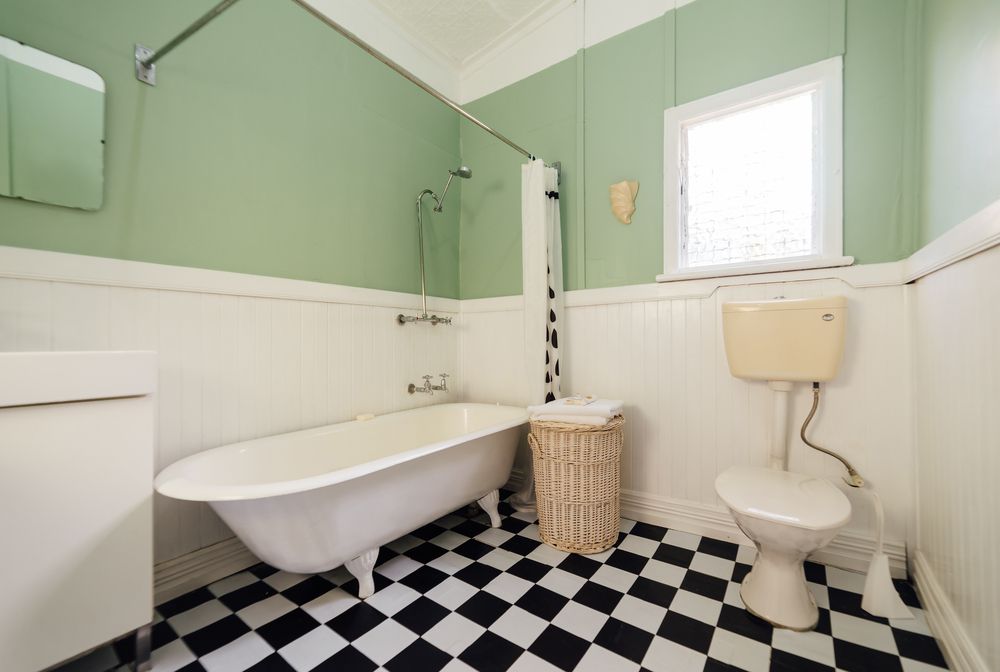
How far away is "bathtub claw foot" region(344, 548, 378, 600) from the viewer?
142 cm

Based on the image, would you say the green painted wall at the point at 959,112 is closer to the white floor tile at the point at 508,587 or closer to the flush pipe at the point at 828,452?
the flush pipe at the point at 828,452

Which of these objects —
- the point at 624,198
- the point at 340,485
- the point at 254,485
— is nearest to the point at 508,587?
the point at 340,485

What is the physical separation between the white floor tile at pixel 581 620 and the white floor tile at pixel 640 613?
0.06 meters

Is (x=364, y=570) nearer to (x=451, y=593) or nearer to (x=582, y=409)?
(x=451, y=593)

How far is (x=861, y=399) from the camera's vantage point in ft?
5.19

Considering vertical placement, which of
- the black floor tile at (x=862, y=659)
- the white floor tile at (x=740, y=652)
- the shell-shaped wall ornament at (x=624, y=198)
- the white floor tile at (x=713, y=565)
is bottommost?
the white floor tile at (x=713, y=565)

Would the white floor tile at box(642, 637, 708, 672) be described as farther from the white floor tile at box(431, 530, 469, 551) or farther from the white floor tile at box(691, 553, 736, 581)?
the white floor tile at box(431, 530, 469, 551)

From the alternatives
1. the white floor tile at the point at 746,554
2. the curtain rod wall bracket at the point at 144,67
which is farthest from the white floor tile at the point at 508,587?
the curtain rod wall bracket at the point at 144,67

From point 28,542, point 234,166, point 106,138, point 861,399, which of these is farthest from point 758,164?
point 28,542

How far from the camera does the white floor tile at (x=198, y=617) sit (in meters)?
1.27

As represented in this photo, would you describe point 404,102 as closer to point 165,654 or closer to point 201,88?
point 201,88

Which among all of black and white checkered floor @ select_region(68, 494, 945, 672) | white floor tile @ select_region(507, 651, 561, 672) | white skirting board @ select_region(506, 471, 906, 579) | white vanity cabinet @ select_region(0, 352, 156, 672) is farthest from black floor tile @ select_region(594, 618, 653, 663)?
white vanity cabinet @ select_region(0, 352, 156, 672)

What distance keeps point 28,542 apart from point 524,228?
6.58 feet

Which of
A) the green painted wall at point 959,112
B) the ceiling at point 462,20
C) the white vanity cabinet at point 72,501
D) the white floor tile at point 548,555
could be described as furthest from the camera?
the ceiling at point 462,20
